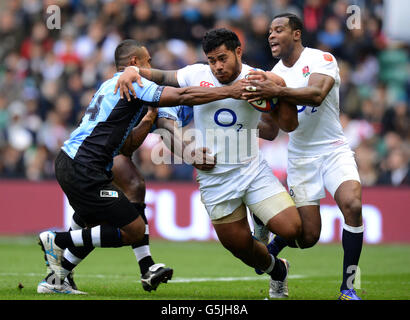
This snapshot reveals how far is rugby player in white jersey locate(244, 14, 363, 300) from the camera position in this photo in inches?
290

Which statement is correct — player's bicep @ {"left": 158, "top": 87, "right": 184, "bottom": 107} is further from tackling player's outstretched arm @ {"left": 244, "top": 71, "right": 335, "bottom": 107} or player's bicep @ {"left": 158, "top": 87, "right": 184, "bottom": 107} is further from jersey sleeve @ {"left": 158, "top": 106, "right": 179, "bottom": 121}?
jersey sleeve @ {"left": 158, "top": 106, "right": 179, "bottom": 121}

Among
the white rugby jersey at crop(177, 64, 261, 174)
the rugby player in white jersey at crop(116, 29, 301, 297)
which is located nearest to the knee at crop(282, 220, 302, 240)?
the rugby player in white jersey at crop(116, 29, 301, 297)

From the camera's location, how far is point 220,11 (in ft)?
61.7

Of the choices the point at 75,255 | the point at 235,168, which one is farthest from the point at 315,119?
the point at 75,255

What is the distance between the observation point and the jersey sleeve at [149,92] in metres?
6.90

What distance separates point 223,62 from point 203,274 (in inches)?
153

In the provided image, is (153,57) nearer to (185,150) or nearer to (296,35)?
(296,35)

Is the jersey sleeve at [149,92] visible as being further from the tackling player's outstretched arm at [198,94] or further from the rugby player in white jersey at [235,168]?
the rugby player in white jersey at [235,168]

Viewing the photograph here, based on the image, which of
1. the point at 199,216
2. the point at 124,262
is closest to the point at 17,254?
the point at 124,262

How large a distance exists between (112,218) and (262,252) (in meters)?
1.50

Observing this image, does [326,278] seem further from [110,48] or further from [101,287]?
[110,48]

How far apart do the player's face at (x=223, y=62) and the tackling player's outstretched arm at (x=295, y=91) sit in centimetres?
24

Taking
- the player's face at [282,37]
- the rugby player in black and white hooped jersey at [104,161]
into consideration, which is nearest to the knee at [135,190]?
the rugby player in black and white hooped jersey at [104,161]

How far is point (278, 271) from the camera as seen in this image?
764cm
